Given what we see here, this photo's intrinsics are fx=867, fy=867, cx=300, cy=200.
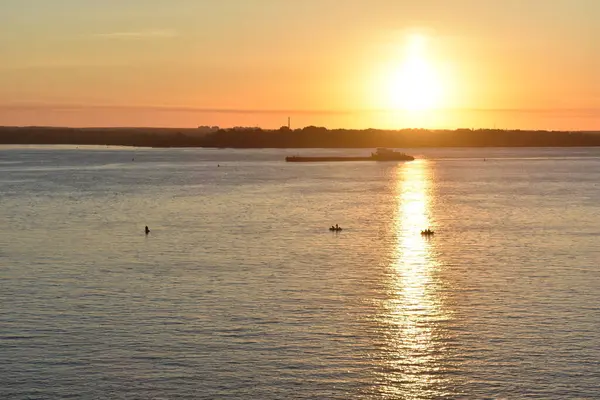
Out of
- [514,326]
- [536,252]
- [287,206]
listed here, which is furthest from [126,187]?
[514,326]

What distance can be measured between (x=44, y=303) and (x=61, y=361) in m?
11.0

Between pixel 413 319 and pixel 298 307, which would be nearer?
pixel 413 319

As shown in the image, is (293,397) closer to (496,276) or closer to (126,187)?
(496,276)

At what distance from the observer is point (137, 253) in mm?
64812

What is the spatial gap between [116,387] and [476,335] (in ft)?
54.2

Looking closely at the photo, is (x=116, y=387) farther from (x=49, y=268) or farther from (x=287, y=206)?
(x=287, y=206)

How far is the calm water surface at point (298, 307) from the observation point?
109 feet

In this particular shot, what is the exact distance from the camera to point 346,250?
6638 cm

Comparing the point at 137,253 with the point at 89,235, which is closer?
the point at 137,253

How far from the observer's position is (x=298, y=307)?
4481cm

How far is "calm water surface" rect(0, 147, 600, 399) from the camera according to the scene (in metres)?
33.2

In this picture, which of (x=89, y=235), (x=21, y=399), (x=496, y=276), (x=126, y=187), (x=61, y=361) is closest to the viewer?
(x=21, y=399)

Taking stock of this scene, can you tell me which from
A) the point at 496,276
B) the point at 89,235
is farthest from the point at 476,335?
the point at 89,235

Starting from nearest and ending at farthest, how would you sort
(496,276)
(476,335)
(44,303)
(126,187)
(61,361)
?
1. (61,361)
2. (476,335)
3. (44,303)
4. (496,276)
5. (126,187)
